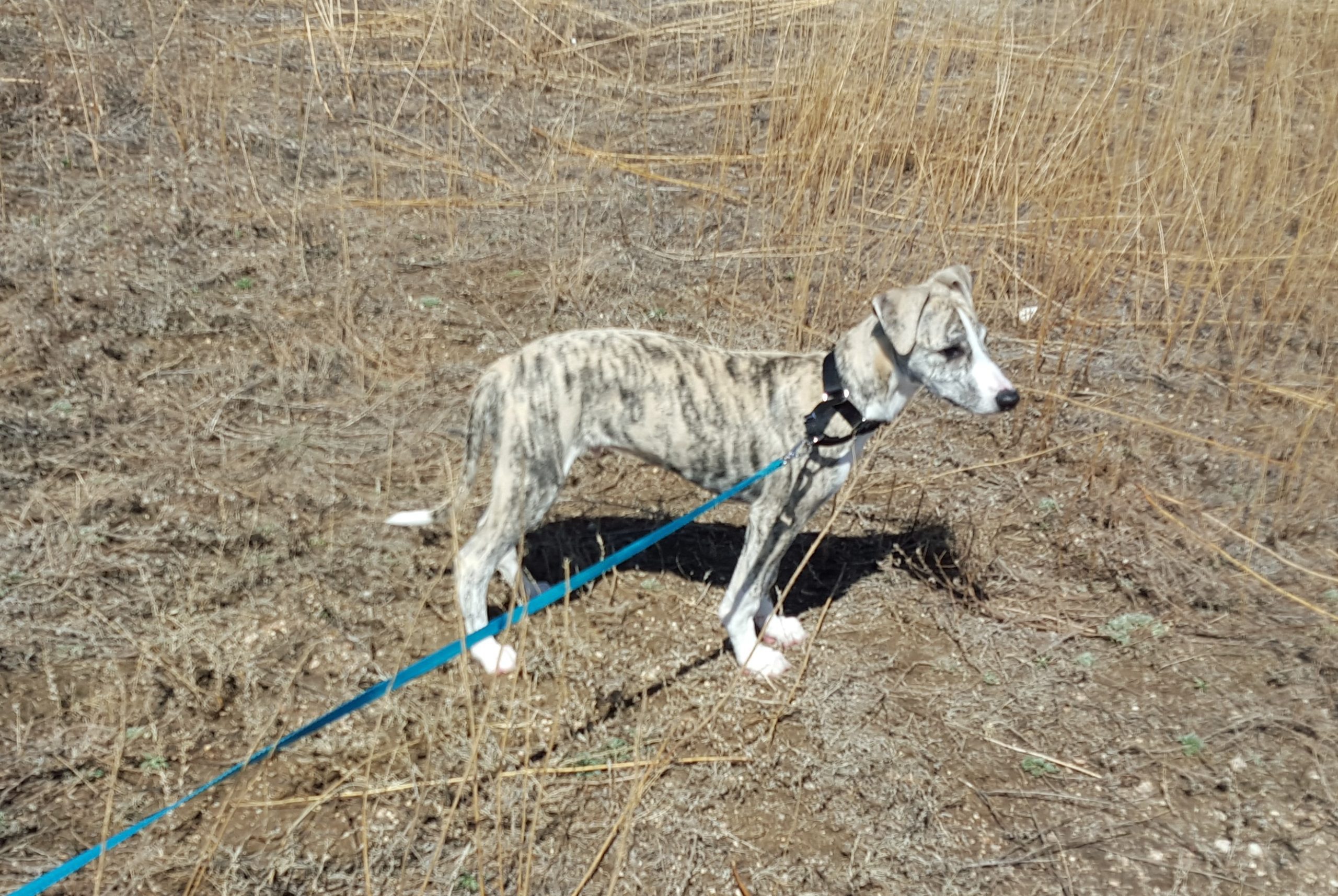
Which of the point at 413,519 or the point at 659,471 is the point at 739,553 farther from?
the point at 413,519

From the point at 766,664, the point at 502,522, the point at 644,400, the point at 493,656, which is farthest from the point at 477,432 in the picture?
the point at 766,664

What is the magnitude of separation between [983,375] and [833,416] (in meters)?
0.50

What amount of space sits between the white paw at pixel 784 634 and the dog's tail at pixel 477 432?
1296 millimetres

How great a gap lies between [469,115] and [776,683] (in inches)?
218

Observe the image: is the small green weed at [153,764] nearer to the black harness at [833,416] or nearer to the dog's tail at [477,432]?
the dog's tail at [477,432]

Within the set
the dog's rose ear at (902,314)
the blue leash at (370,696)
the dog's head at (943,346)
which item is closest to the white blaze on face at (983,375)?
the dog's head at (943,346)

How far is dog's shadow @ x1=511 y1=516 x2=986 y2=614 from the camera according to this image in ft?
14.2

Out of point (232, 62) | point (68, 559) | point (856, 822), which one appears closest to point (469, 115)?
A: point (232, 62)

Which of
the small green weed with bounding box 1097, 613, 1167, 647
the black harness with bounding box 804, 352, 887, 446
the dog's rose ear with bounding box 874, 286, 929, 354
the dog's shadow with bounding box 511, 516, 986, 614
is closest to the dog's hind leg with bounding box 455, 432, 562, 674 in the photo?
the dog's shadow with bounding box 511, 516, 986, 614

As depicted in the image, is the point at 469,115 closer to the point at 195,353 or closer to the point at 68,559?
the point at 195,353

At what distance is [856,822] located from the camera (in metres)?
3.30

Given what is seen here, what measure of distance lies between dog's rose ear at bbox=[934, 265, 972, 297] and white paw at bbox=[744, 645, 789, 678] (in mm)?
1463

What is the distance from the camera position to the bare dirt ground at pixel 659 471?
320 cm

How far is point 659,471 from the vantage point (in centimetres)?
488
